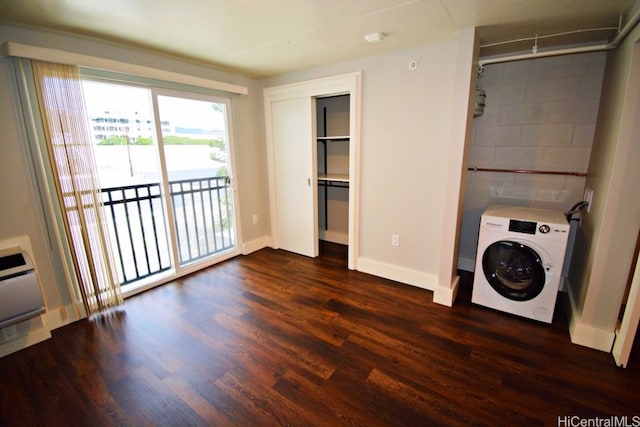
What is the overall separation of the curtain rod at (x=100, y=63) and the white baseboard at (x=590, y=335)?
3.89 metres

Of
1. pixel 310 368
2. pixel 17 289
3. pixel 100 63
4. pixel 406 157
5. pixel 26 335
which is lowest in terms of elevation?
pixel 310 368

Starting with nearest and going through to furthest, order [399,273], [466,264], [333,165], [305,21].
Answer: [305,21]
[399,273]
[466,264]
[333,165]

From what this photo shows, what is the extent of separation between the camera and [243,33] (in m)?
2.20

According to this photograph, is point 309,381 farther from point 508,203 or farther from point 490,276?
point 508,203

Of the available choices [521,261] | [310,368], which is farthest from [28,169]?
[521,261]

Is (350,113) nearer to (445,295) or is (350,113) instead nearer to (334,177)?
(334,177)

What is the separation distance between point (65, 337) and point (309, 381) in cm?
198

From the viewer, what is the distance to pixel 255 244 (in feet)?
13.1

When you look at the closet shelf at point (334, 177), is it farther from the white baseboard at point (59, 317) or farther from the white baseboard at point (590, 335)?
the white baseboard at point (59, 317)

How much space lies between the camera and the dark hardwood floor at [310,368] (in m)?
1.54

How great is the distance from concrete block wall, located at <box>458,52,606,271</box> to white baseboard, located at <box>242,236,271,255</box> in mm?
2779

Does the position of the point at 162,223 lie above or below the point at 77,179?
below

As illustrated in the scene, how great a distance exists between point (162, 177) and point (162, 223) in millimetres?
569

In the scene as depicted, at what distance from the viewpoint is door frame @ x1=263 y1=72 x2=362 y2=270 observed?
2.95 m
